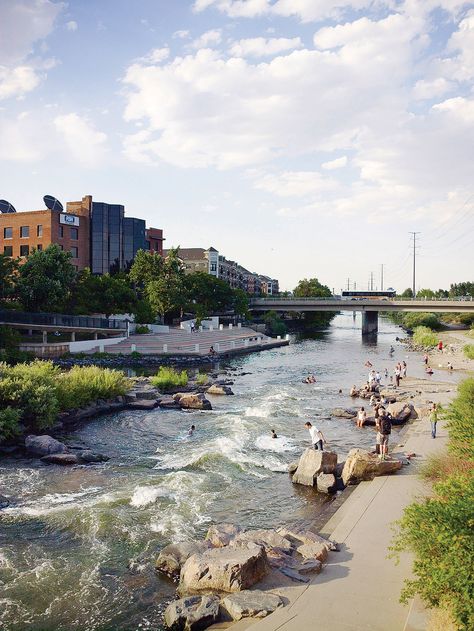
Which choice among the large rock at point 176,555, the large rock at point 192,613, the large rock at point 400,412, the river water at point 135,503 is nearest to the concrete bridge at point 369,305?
the large rock at point 400,412

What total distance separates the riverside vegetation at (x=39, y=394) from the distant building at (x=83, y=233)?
54.4 m

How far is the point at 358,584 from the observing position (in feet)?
39.1

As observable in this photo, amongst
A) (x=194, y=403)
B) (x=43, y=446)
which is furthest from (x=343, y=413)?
(x=43, y=446)

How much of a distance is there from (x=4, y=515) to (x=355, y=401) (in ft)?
92.7

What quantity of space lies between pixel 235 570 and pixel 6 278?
54.7 meters

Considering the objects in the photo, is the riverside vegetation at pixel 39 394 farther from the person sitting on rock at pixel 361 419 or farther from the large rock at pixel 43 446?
the person sitting on rock at pixel 361 419

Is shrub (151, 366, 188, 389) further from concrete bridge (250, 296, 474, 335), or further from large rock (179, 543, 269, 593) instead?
concrete bridge (250, 296, 474, 335)

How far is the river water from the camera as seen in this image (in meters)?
12.9

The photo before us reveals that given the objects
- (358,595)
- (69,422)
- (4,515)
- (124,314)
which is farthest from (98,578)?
(124,314)

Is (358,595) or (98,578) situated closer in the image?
(358,595)

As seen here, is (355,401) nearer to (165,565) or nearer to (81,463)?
(81,463)

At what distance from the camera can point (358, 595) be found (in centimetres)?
1137

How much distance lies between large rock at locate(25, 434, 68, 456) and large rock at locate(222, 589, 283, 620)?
15094mm

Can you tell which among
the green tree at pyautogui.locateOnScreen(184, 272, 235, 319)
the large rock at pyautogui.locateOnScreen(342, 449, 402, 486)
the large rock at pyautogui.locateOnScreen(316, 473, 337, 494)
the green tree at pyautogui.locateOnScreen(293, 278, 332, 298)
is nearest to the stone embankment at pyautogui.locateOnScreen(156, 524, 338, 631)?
the large rock at pyautogui.locateOnScreen(316, 473, 337, 494)
